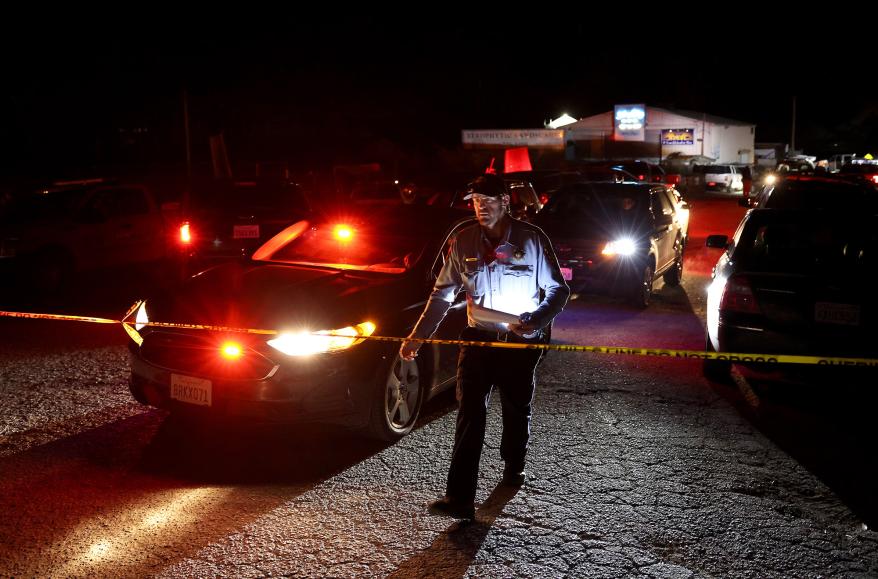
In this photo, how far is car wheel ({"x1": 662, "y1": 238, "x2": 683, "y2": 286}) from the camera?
39.9ft

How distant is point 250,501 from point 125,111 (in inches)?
2230

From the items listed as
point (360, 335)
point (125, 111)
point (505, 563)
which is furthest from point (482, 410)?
point (125, 111)

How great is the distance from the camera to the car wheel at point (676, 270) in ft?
39.9

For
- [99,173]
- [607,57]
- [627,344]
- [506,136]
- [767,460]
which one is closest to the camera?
[767,460]

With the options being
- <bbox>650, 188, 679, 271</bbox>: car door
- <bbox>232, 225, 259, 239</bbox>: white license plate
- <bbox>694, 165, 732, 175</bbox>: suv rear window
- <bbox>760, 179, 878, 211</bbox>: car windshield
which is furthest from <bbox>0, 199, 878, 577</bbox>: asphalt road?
<bbox>694, 165, 732, 175</bbox>: suv rear window

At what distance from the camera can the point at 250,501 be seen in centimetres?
447

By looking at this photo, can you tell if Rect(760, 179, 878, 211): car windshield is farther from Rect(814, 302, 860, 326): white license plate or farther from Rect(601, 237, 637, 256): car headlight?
Rect(814, 302, 860, 326): white license plate

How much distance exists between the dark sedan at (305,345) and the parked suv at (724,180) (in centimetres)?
3645

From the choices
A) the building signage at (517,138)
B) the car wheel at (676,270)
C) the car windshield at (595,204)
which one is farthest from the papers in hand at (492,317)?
the building signage at (517,138)

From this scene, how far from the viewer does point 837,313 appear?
19.2ft

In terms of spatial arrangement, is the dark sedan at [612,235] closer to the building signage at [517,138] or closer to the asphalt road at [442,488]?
the asphalt road at [442,488]

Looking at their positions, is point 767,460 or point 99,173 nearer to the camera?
point 767,460

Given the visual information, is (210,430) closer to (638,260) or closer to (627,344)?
(627,344)

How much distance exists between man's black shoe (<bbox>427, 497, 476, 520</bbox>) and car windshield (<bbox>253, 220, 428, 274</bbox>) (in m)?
2.20
